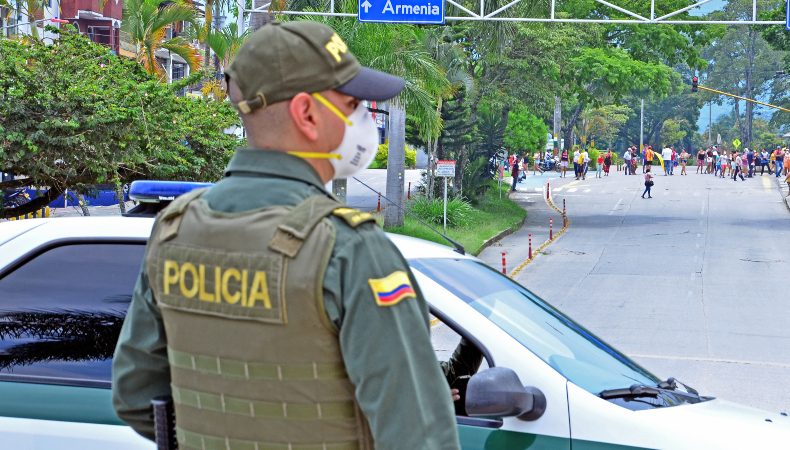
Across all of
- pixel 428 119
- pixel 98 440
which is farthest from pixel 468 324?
pixel 428 119

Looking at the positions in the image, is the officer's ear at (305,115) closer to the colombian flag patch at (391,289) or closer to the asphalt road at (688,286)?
the colombian flag patch at (391,289)

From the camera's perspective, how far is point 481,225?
25734mm

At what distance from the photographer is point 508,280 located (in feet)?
12.5

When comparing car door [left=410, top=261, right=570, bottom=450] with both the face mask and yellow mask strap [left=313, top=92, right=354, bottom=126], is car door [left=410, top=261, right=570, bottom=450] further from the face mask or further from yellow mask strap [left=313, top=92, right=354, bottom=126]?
yellow mask strap [left=313, top=92, right=354, bottom=126]

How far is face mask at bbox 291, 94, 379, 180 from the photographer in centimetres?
185

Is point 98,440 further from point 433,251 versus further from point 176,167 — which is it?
point 176,167

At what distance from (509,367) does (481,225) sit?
2300 cm

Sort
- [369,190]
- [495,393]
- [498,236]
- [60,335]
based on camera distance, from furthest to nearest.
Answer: [369,190] → [498,236] → [60,335] → [495,393]

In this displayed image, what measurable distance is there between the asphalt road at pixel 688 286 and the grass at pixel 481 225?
187 centimetres

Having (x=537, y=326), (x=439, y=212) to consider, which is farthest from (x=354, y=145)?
(x=439, y=212)

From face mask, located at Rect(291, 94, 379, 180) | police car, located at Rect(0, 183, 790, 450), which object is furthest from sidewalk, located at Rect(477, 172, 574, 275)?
face mask, located at Rect(291, 94, 379, 180)

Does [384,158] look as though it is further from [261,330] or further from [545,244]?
[261,330]

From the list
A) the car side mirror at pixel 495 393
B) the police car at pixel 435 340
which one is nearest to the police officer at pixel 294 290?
the car side mirror at pixel 495 393

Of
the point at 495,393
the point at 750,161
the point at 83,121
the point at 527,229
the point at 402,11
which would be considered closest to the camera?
the point at 495,393
